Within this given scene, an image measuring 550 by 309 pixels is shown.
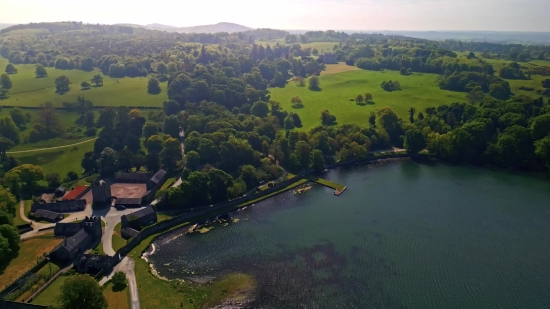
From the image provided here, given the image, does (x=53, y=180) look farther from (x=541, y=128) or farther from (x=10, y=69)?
(x=10, y=69)

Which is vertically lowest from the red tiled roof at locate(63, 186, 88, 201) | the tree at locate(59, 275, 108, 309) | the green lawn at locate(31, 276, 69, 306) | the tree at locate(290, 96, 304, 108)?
the green lawn at locate(31, 276, 69, 306)

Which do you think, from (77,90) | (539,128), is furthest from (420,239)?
(77,90)

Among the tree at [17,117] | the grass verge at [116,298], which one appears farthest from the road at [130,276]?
the tree at [17,117]

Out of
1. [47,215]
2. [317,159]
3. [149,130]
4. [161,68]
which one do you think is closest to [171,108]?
[149,130]

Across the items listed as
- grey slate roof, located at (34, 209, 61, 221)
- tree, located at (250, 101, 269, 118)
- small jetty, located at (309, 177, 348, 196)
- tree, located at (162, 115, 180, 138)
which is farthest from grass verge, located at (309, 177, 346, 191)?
grey slate roof, located at (34, 209, 61, 221)

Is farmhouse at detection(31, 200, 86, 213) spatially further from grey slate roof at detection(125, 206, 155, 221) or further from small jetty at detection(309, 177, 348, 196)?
small jetty at detection(309, 177, 348, 196)

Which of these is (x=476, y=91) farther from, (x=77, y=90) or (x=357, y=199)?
(x=77, y=90)
